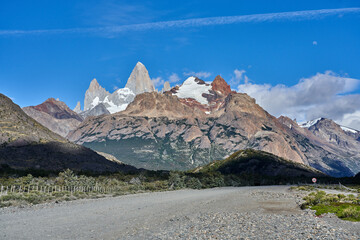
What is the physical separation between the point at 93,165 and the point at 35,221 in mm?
171727

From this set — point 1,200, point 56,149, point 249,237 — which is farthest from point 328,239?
point 56,149

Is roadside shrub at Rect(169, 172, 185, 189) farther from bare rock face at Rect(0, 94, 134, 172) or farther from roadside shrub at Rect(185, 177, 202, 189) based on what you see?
bare rock face at Rect(0, 94, 134, 172)

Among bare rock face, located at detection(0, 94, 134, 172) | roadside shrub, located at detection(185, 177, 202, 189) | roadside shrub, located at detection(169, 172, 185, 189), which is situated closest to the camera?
roadside shrub, located at detection(169, 172, 185, 189)

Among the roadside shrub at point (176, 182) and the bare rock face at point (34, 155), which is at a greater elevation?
the bare rock face at point (34, 155)

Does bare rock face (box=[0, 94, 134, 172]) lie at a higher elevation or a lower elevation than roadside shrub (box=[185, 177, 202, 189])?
higher

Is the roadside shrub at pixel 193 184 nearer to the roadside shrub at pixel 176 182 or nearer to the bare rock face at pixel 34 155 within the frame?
the roadside shrub at pixel 176 182

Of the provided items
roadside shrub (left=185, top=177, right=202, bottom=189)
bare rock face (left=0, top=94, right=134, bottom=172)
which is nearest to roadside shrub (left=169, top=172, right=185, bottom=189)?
roadside shrub (left=185, top=177, right=202, bottom=189)

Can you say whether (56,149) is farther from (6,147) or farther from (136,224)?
(136,224)

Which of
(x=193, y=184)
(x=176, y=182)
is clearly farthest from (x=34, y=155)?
(x=193, y=184)

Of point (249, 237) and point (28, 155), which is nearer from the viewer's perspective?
point (249, 237)

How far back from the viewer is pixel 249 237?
60.7 feet

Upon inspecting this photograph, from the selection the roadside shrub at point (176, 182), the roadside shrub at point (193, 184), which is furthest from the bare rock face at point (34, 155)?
the roadside shrub at point (193, 184)

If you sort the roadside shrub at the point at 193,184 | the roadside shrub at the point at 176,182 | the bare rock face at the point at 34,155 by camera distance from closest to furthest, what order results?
the roadside shrub at the point at 176,182
the roadside shrub at the point at 193,184
the bare rock face at the point at 34,155

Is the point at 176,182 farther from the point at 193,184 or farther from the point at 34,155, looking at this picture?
the point at 34,155
